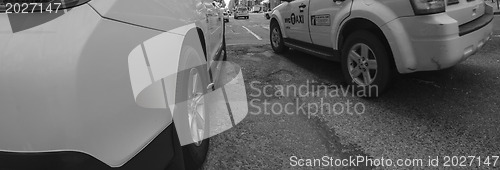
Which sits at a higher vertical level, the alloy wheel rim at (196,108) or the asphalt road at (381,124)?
the alloy wheel rim at (196,108)

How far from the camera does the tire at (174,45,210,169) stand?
76.0 inches

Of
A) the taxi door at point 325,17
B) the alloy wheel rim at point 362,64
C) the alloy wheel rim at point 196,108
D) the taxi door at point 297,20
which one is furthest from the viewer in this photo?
the taxi door at point 297,20

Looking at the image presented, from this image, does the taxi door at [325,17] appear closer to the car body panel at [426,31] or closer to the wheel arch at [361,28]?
the wheel arch at [361,28]

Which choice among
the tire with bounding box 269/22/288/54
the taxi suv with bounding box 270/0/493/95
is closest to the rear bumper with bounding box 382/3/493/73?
the taxi suv with bounding box 270/0/493/95

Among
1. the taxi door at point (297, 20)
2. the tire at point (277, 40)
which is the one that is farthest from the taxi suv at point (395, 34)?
the tire at point (277, 40)

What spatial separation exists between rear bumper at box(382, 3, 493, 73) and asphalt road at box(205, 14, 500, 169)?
50 centimetres

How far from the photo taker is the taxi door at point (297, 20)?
183 inches

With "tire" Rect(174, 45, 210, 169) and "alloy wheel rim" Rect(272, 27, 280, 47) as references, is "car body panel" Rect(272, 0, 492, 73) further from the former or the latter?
"alloy wheel rim" Rect(272, 27, 280, 47)

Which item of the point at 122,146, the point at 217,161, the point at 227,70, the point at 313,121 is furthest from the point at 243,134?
the point at 227,70

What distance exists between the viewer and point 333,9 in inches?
152

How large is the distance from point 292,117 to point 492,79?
8.12 ft

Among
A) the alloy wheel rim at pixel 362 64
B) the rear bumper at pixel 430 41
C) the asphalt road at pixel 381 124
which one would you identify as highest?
the rear bumper at pixel 430 41

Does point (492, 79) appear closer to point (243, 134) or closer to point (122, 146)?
point (243, 134)

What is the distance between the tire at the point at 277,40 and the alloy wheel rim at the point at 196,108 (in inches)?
140
